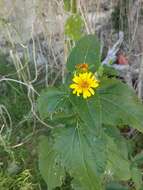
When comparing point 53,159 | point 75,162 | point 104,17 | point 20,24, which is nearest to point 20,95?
point 20,24

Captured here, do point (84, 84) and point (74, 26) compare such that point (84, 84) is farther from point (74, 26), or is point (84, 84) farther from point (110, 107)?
point (74, 26)

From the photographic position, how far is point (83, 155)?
121cm

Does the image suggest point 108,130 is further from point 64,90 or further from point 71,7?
point 71,7

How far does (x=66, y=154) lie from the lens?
1.22m

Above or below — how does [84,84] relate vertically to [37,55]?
above

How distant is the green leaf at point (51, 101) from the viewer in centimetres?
120

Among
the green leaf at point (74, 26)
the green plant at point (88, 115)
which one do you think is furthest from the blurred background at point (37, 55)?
the green plant at point (88, 115)

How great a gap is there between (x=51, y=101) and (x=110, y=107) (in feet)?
0.55

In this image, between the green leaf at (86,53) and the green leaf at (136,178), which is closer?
the green leaf at (86,53)

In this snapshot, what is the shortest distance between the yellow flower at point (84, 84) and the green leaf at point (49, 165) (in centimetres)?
26

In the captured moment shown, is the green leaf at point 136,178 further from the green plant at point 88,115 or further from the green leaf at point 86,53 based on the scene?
the green leaf at point 86,53

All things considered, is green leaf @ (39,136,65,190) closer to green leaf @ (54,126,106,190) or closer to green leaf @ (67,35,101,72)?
green leaf @ (54,126,106,190)

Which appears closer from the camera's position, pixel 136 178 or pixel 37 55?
pixel 136 178

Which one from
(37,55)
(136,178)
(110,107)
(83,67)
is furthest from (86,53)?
(37,55)
